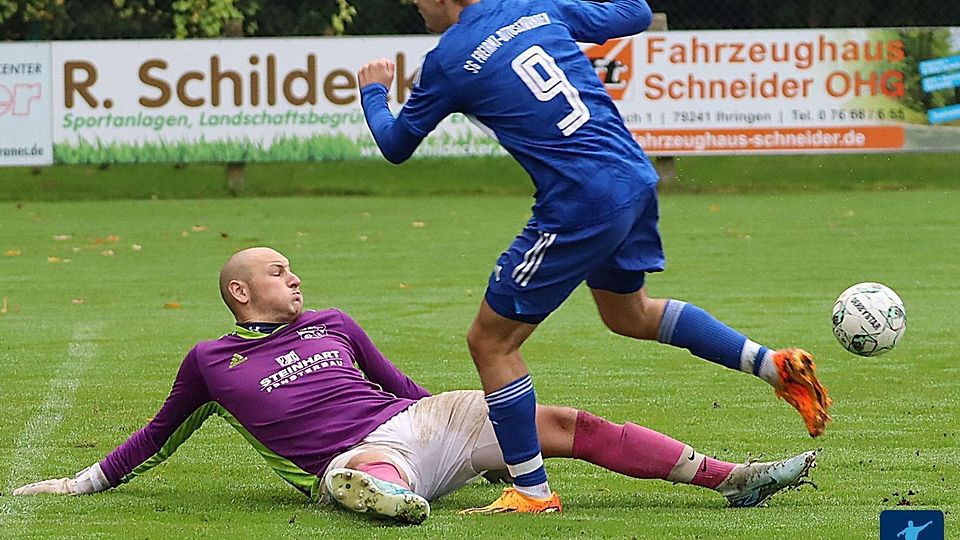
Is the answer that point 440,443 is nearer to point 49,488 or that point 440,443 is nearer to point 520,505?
point 520,505

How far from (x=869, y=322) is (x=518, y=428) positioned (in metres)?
1.61

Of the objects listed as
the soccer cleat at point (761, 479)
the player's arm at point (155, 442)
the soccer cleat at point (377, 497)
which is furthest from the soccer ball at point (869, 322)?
the player's arm at point (155, 442)

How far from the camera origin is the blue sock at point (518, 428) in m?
5.25

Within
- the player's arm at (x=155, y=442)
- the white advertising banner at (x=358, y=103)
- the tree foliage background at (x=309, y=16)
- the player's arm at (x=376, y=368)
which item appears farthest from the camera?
the tree foliage background at (x=309, y=16)

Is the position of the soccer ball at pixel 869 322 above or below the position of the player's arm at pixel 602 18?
→ below

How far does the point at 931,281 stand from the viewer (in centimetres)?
1244

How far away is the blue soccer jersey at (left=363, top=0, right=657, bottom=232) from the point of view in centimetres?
524

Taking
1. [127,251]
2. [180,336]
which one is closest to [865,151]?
[127,251]

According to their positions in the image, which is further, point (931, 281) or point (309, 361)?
point (931, 281)

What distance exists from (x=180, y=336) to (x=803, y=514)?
5.52m

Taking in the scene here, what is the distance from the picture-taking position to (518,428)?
5.25m

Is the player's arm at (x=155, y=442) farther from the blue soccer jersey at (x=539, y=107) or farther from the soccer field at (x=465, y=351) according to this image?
the blue soccer jersey at (x=539, y=107)

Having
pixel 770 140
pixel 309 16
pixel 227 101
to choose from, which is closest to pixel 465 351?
pixel 227 101

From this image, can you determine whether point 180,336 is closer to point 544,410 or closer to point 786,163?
point 544,410
